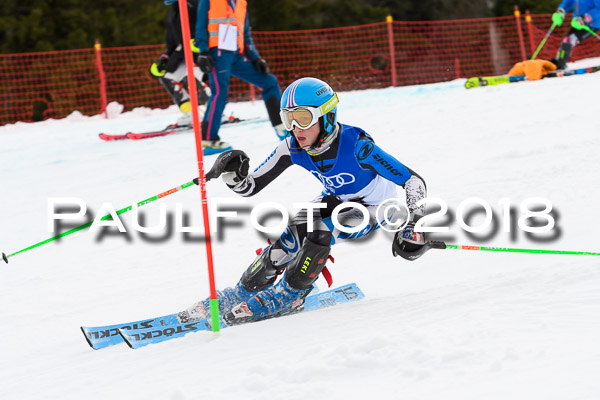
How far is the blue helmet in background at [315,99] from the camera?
363 cm

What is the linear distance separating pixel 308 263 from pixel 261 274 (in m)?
0.43

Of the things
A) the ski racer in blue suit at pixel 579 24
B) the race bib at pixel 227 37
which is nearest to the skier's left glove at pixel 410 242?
the race bib at pixel 227 37

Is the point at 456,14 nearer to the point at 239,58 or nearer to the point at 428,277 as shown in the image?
the point at 239,58

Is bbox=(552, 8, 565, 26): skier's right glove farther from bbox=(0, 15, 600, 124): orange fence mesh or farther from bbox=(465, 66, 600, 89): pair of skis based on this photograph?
bbox=(0, 15, 600, 124): orange fence mesh

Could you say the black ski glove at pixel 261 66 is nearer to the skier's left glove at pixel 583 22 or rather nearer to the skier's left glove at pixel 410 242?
the skier's left glove at pixel 410 242

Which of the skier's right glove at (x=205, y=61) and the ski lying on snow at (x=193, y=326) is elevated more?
the skier's right glove at (x=205, y=61)

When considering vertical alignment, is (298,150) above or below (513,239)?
above

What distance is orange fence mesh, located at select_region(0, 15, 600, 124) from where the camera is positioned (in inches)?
643

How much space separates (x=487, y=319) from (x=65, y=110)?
601 inches

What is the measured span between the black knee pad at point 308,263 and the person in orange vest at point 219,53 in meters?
4.27

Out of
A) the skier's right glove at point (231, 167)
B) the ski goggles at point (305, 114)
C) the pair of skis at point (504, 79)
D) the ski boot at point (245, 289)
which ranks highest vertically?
the pair of skis at point (504, 79)

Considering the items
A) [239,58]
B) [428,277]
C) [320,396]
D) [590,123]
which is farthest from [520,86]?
[320,396]

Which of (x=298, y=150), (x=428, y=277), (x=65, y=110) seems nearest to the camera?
(x=298, y=150)

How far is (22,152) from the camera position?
976 centimetres
